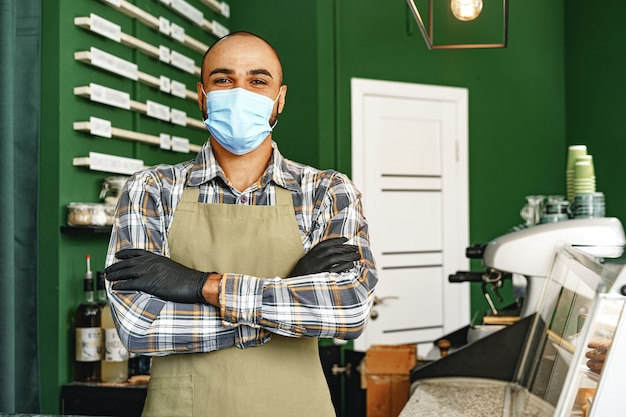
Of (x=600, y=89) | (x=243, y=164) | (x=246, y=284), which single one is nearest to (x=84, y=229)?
(x=243, y=164)

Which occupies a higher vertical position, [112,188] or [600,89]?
[600,89]

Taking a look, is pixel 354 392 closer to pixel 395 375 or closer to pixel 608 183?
pixel 395 375

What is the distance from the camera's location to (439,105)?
16.0 ft

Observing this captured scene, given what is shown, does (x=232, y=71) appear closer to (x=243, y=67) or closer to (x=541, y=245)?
(x=243, y=67)

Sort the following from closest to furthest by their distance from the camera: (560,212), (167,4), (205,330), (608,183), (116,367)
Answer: (205,330)
(560,212)
(116,367)
(167,4)
(608,183)

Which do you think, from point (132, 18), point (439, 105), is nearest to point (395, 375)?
point (132, 18)

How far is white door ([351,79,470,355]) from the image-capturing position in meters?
4.61

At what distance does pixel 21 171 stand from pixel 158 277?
1.40m

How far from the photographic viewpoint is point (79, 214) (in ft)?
8.92

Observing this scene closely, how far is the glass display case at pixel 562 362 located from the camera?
970 mm

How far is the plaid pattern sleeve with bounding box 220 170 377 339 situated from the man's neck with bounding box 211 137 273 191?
20cm

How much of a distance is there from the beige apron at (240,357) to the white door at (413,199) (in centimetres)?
296

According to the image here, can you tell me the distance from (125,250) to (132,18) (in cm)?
209

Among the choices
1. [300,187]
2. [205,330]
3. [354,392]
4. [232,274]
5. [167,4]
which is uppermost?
[167,4]
